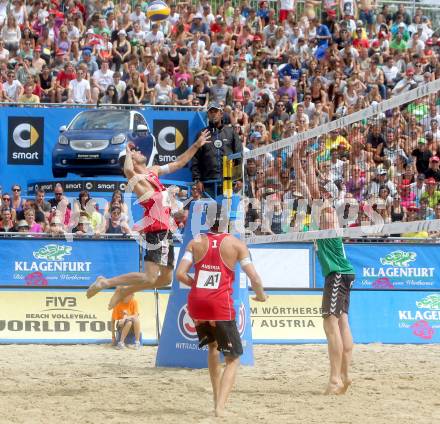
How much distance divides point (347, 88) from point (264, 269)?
690cm

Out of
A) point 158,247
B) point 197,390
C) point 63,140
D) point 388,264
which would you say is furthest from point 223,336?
point 63,140

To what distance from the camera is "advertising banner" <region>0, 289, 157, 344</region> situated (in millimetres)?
13672

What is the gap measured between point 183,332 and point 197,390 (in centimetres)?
158

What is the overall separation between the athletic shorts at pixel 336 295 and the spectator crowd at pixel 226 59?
597 centimetres

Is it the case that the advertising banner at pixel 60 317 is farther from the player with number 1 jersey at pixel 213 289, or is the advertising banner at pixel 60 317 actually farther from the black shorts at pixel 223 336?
the player with number 1 jersey at pixel 213 289

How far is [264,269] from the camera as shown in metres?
14.4

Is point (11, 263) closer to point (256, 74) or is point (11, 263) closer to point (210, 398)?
point (210, 398)

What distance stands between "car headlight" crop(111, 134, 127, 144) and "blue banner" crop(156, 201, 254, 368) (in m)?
6.84

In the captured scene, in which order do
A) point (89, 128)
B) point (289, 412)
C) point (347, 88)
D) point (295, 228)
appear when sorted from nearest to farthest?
point (289, 412) → point (295, 228) → point (89, 128) → point (347, 88)

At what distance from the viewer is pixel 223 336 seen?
8.27 m

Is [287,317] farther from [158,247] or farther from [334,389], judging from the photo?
[334,389]

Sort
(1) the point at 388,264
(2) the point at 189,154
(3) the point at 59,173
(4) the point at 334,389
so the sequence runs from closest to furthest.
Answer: (4) the point at 334,389 → (2) the point at 189,154 → (1) the point at 388,264 → (3) the point at 59,173

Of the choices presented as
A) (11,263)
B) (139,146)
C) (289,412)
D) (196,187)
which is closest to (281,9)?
(139,146)

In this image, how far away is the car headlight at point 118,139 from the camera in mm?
17562
